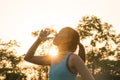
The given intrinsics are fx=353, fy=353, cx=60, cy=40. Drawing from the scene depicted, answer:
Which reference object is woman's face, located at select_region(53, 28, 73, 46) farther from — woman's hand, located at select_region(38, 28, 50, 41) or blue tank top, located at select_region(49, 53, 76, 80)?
woman's hand, located at select_region(38, 28, 50, 41)

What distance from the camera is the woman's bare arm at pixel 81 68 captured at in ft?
11.4

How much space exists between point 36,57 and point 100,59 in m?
60.5

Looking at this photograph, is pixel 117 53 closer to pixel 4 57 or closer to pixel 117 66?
pixel 117 66

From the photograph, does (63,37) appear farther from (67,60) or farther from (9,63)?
(9,63)

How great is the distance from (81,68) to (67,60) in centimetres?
23

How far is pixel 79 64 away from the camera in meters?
3.55

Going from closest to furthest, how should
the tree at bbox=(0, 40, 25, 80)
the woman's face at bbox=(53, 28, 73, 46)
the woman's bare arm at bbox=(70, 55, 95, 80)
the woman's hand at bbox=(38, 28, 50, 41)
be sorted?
the woman's bare arm at bbox=(70, 55, 95, 80) → the woman's face at bbox=(53, 28, 73, 46) → the woman's hand at bbox=(38, 28, 50, 41) → the tree at bbox=(0, 40, 25, 80)

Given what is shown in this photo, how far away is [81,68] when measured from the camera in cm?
353

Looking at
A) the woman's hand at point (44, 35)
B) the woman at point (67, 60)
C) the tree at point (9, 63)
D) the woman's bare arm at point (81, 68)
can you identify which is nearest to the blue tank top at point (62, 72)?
the woman at point (67, 60)

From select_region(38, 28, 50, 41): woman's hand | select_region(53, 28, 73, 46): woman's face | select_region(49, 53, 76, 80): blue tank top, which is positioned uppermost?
select_region(38, 28, 50, 41): woman's hand

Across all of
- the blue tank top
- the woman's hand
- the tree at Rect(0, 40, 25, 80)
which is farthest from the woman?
the tree at Rect(0, 40, 25, 80)

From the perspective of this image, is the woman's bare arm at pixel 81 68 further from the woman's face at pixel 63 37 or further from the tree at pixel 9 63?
the tree at pixel 9 63

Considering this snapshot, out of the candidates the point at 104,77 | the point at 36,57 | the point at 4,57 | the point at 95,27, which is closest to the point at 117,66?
the point at 104,77

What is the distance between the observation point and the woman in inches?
140
